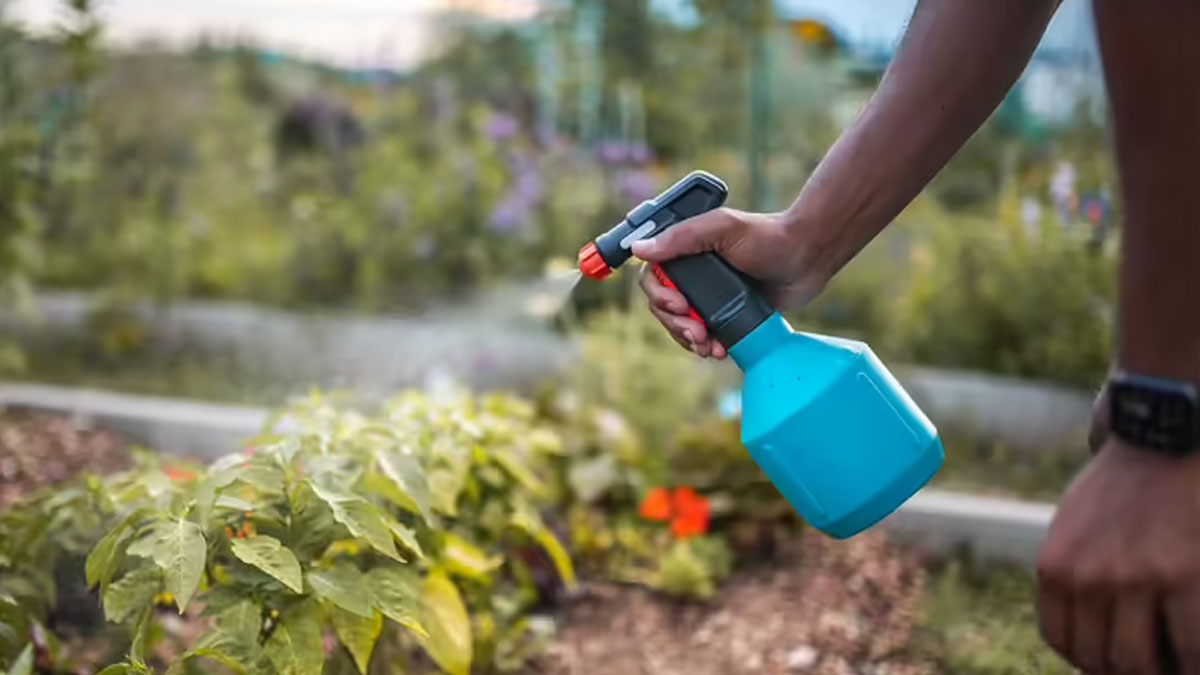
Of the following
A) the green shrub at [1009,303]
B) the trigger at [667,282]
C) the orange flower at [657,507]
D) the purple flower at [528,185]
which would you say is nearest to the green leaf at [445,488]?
the orange flower at [657,507]

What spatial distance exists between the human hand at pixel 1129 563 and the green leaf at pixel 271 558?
1.14 m

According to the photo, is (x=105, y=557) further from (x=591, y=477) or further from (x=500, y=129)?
(x=500, y=129)

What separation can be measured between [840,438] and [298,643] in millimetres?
922

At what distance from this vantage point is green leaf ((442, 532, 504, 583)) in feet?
8.01

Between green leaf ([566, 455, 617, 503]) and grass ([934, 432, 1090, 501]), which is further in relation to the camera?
grass ([934, 432, 1090, 501])

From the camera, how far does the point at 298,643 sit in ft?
6.28

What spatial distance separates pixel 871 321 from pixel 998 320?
41 cm

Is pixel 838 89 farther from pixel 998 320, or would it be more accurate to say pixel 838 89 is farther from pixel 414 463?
pixel 414 463

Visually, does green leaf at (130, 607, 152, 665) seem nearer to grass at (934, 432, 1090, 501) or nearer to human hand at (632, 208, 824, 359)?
human hand at (632, 208, 824, 359)

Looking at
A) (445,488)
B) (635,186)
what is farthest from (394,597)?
(635,186)

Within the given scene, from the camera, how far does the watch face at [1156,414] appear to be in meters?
0.93

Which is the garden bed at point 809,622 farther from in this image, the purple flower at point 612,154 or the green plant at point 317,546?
the purple flower at point 612,154

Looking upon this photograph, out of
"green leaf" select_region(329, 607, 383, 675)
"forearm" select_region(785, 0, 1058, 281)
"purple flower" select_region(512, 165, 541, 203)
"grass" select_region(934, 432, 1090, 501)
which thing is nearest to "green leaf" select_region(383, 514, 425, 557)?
"green leaf" select_region(329, 607, 383, 675)

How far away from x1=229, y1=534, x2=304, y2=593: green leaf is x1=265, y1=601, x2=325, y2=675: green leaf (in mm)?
48
